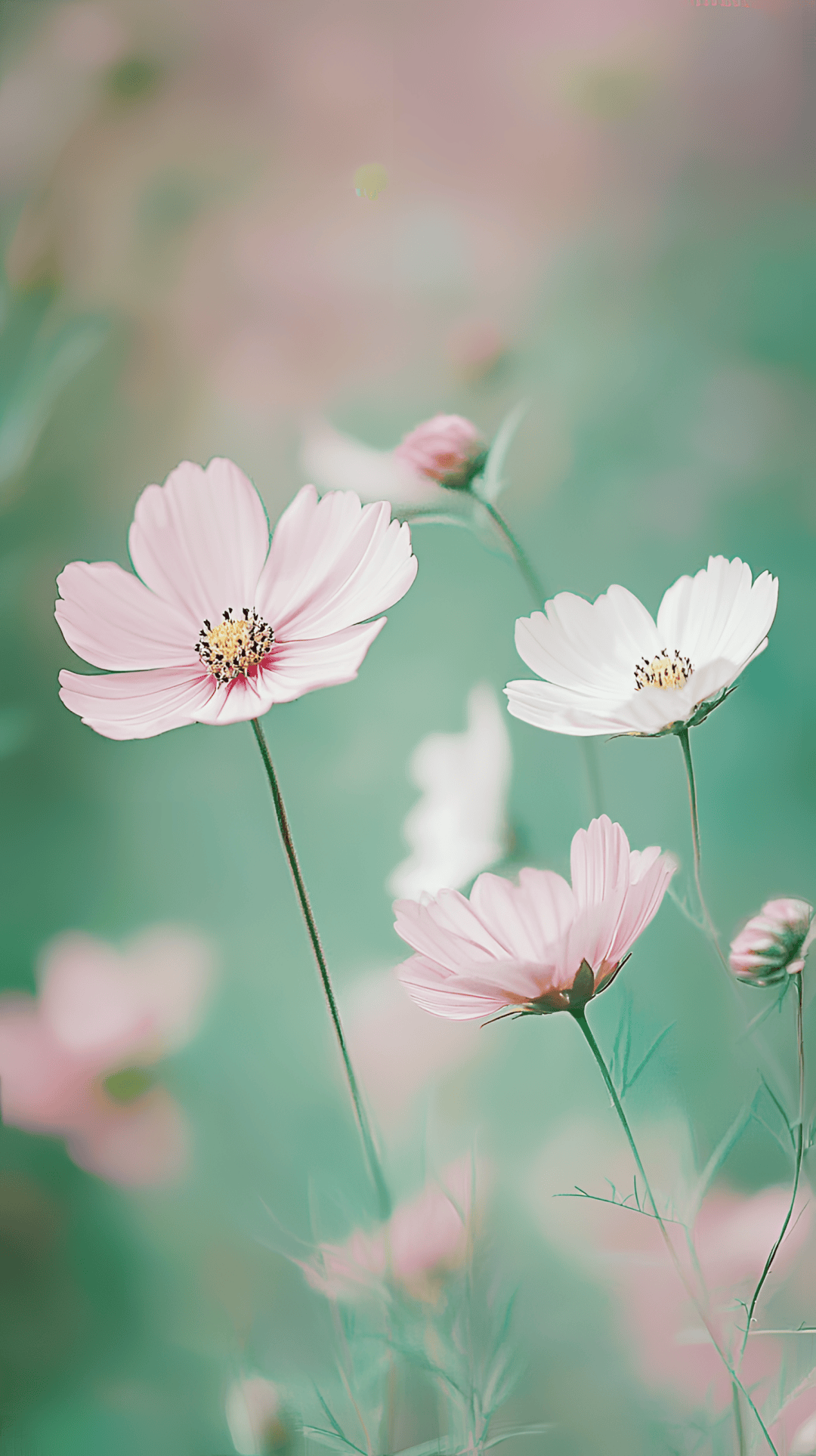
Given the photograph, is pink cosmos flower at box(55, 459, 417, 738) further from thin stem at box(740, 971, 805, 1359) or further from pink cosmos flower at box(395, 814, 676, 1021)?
thin stem at box(740, 971, 805, 1359)

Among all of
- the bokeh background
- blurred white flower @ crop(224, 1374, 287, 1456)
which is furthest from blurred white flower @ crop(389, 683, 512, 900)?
blurred white flower @ crop(224, 1374, 287, 1456)

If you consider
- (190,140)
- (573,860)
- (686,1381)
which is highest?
(190,140)

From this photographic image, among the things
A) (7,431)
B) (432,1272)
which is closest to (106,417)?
(7,431)

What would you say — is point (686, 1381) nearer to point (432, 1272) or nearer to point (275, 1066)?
point (432, 1272)

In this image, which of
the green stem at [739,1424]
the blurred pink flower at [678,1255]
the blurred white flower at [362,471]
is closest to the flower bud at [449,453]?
the blurred white flower at [362,471]

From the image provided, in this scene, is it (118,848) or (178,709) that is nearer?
(178,709)

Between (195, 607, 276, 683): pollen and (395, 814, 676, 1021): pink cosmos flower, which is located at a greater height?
(195, 607, 276, 683): pollen
